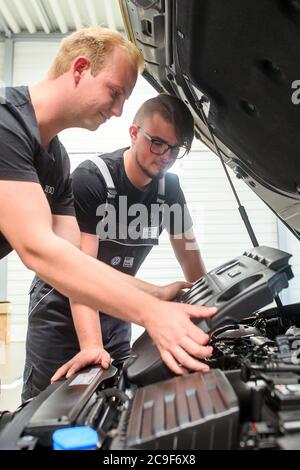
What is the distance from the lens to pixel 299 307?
4.28ft

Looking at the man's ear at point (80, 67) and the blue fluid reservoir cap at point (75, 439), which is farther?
the man's ear at point (80, 67)

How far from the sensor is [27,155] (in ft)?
3.04

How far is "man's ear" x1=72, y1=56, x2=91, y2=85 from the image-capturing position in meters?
1.08

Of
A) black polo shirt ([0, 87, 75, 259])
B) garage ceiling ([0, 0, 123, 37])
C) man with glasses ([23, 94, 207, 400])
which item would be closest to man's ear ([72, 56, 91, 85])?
black polo shirt ([0, 87, 75, 259])

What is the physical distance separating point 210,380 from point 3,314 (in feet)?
12.4

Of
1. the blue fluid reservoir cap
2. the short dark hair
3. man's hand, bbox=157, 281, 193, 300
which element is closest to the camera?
the blue fluid reservoir cap

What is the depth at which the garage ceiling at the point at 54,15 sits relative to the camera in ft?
13.4

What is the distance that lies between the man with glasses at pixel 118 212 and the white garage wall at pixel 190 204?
3.03m

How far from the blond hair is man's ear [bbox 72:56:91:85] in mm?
13

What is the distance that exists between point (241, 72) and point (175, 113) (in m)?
0.35

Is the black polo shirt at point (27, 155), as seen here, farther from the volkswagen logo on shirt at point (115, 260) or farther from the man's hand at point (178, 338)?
the man's hand at point (178, 338)

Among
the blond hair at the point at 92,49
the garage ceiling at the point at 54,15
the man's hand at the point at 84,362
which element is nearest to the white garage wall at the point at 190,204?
the garage ceiling at the point at 54,15

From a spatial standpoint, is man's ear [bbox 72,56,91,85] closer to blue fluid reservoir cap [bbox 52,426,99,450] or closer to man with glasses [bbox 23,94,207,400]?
man with glasses [bbox 23,94,207,400]

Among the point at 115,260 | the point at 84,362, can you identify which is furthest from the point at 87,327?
the point at 115,260
